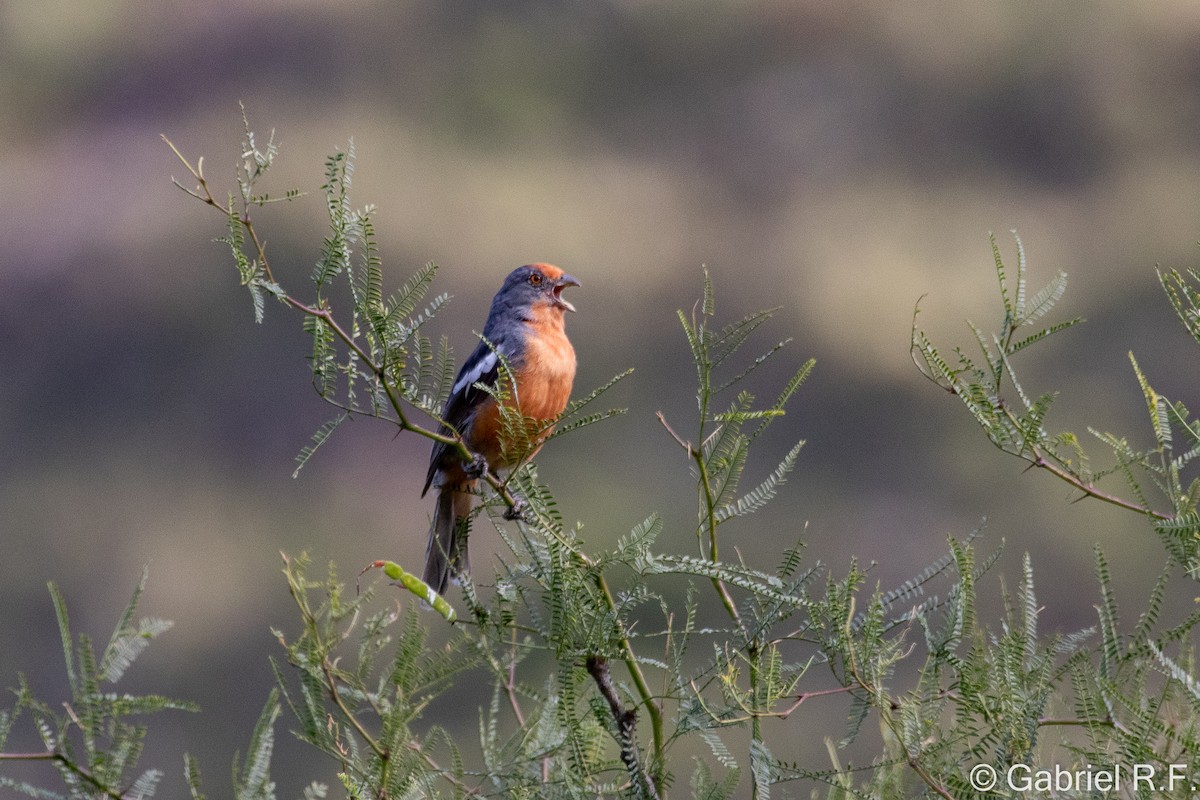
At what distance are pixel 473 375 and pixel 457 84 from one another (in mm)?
19997

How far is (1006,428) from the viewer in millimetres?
2604

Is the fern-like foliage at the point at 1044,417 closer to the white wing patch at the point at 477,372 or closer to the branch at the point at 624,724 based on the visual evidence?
the branch at the point at 624,724

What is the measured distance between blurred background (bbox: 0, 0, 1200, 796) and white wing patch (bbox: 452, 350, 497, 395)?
8.54 m

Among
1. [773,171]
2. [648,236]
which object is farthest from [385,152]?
[773,171]

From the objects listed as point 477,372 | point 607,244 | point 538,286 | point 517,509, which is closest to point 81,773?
point 517,509

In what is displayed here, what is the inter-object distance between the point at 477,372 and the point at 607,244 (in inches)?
636

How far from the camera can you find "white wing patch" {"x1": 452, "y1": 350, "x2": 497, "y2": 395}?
533cm

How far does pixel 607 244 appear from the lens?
21469mm

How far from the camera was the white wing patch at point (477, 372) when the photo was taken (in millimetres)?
5334

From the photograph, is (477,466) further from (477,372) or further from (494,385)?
(477,372)

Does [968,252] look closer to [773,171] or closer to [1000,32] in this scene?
[773,171]

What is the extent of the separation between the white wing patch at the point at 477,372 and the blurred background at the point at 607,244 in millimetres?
8539

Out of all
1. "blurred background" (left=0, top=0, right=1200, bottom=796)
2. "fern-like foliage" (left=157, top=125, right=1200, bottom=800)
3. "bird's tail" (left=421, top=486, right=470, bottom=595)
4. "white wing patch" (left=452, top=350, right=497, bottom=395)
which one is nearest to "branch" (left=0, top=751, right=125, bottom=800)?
"fern-like foliage" (left=157, top=125, right=1200, bottom=800)

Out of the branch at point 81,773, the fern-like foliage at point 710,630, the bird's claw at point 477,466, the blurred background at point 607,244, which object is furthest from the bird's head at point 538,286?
the blurred background at point 607,244
